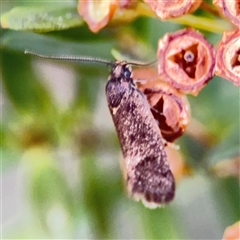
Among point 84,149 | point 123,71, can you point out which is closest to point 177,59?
point 123,71

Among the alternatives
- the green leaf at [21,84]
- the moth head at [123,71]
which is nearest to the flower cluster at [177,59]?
the moth head at [123,71]

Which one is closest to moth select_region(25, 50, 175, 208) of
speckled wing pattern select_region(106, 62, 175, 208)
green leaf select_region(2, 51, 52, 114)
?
speckled wing pattern select_region(106, 62, 175, 208)

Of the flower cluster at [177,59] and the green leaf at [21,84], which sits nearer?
the flower cluster at [177,59]

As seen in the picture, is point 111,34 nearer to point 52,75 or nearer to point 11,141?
point 52,75

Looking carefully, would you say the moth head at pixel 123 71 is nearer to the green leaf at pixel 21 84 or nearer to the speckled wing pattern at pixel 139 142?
the speckled wing pattern at pixel 139 142

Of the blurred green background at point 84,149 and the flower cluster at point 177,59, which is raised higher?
the flower cluster at point 177,59

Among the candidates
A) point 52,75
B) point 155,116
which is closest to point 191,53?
point 155,116
